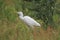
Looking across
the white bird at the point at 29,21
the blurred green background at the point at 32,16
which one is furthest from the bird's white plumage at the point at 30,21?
the blurred green background at the point at 32,16

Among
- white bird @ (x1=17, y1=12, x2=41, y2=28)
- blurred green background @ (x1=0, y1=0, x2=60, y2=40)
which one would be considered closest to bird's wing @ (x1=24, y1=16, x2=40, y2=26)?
white bird @ (x1=17, y1=12, x2=41, y2=28)

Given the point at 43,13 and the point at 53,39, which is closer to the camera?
the point at 53,39

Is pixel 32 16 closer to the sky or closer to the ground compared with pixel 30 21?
closer to the ground

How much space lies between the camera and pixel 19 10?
472 inches

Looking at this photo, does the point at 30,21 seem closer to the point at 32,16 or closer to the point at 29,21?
the point at 29,21

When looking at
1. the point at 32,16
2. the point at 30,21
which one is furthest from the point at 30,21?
the point at 32,16

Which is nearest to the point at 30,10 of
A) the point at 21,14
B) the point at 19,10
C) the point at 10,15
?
the point at 19,10

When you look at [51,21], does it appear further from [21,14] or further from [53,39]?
[53,39]

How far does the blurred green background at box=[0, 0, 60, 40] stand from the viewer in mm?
8234

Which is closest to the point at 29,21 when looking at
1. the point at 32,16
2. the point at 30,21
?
the point at 30,21

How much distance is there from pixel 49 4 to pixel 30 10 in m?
1.00

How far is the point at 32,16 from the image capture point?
11828 millimetres

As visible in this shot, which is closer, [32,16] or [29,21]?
[29,21]

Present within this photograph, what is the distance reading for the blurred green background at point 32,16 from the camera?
8.23 m
